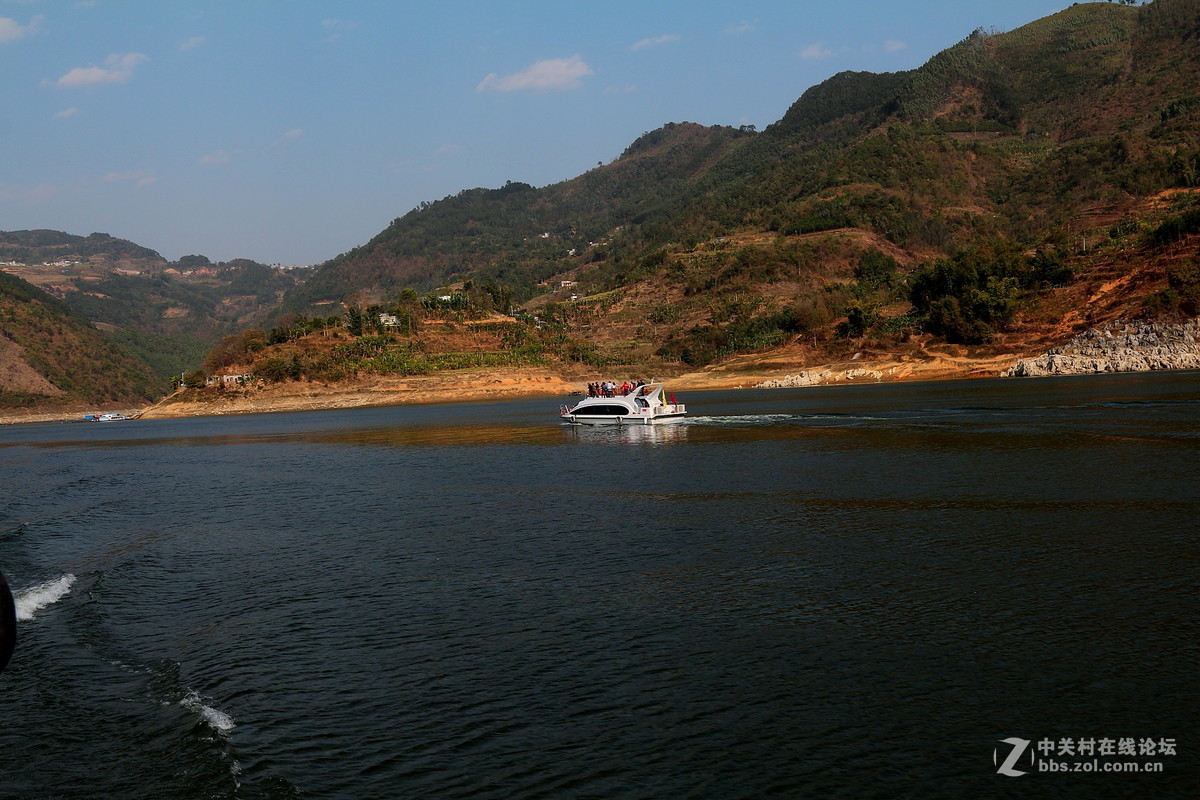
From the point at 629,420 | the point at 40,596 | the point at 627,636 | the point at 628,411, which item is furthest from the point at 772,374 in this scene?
the point at 627,636

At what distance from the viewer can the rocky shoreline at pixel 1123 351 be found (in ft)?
301

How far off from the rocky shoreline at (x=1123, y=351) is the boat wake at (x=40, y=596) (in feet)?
338

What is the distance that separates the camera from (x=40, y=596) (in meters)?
21.6

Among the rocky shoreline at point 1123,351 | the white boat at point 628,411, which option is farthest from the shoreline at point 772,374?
the white boat at point 628,411

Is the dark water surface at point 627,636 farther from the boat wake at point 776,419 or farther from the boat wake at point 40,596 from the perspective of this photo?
the boat wake at point 776,419

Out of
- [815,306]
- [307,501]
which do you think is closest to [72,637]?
[307,501]

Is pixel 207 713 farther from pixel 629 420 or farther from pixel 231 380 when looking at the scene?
pixel 231 380

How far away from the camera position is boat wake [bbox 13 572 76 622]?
20.0m

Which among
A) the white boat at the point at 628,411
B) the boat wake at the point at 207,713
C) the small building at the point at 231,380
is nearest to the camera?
the boat wake at the point at 207,713

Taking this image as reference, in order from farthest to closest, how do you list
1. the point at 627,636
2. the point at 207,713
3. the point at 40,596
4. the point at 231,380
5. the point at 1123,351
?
the point at 231,380 → the point at 1123,351 → the point at 40,596 → the point at 627,636 → the point at 207,713

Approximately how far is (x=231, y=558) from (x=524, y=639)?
13.4 m

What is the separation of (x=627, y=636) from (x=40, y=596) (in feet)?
52.2

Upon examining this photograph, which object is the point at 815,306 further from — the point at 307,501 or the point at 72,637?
the point at 72,637

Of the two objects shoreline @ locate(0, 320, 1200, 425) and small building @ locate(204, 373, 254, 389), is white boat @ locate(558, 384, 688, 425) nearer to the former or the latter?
shoreline @ locate(0, 320, 1200, 425)
